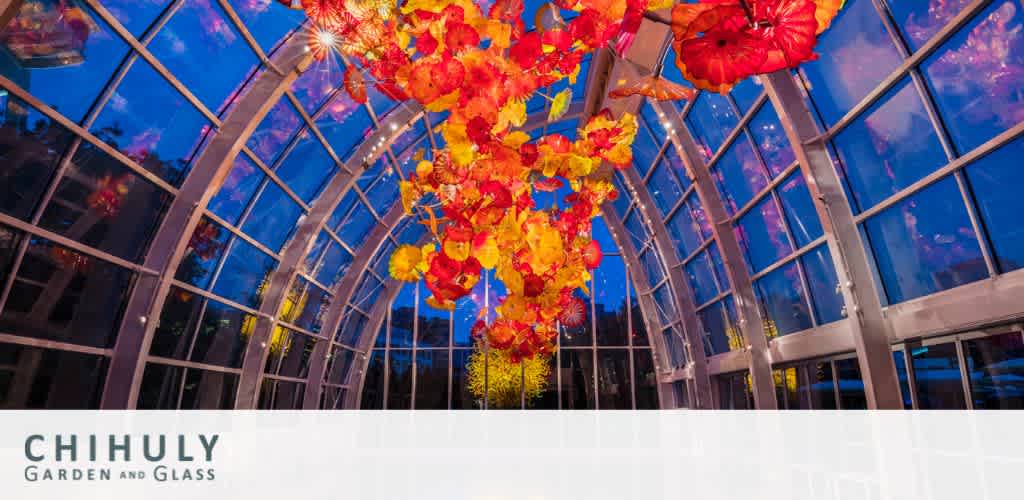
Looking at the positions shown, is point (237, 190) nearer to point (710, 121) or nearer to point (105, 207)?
point (105, 207)

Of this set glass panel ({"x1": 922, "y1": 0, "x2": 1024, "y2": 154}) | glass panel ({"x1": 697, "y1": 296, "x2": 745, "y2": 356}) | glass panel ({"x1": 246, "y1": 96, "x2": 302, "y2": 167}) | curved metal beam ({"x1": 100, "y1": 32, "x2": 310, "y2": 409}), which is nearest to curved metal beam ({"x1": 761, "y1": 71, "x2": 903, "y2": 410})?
glass panel ({"x1": 922, "y1": 0, "x2": 1024, "y2": 154})

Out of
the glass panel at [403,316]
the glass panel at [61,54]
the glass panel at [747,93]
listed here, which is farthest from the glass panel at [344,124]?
the glass panel at [403,316]

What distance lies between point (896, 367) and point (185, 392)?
9.82 m

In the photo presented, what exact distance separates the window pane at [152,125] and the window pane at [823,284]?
860cm

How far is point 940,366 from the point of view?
5898mm

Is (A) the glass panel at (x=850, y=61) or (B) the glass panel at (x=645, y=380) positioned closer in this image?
(A) the glass panel at (x=850, y=61)

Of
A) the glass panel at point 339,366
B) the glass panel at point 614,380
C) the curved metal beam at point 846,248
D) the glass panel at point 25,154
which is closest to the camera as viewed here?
the glass panel at point 25,154

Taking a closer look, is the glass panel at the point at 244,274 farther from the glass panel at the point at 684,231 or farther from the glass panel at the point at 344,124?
the glass panel at the point at 684,231

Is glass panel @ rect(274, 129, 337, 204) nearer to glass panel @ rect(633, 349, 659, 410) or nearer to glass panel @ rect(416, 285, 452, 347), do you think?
glass panel @ rect(416, 285, 452, 347)

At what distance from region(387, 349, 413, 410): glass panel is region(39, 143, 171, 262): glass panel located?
1046 centimetres

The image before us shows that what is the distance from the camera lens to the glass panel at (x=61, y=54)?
209 inches

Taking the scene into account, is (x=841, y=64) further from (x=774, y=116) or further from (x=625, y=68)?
(x=625, y=68)

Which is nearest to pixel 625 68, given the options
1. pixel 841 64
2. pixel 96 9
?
pixel 841 64
